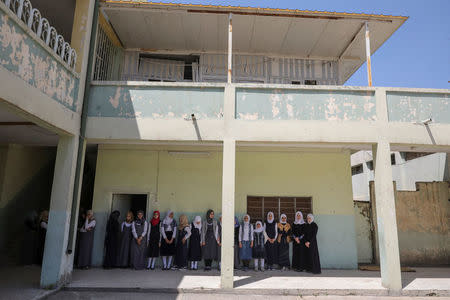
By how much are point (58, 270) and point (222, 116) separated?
4.66m

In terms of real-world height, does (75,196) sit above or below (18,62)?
below

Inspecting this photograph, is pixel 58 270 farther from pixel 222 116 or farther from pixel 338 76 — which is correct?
pixel 338 76

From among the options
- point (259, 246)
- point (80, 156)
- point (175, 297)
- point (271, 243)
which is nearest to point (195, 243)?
point (259, 246)

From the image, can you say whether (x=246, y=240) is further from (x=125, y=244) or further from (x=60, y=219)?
(x=60, y=219)

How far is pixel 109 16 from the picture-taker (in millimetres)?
8531

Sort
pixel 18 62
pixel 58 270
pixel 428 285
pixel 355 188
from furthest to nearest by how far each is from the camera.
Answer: pixel 355 188 → pixel 428 285 → pixel 58 270 → pixel 18 62

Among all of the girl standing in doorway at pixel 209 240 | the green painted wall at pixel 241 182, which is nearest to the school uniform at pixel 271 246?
the green painted wall at pixel 241 182

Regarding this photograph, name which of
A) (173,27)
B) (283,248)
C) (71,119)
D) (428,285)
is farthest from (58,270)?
(428,285)

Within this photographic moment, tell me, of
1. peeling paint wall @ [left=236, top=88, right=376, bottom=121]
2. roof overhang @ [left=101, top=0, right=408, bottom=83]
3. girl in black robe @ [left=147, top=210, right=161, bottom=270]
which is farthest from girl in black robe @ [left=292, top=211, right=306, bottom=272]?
roof overhang @ [left=101, top=0, right=408, bottom=83]

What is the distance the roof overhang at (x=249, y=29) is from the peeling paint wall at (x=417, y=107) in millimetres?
2155

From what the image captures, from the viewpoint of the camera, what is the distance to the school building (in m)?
6.65

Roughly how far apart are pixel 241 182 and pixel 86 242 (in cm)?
449

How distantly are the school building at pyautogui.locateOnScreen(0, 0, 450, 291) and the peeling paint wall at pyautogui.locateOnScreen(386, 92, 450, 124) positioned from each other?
0.10 ft

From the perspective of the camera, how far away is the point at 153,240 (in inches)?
337
